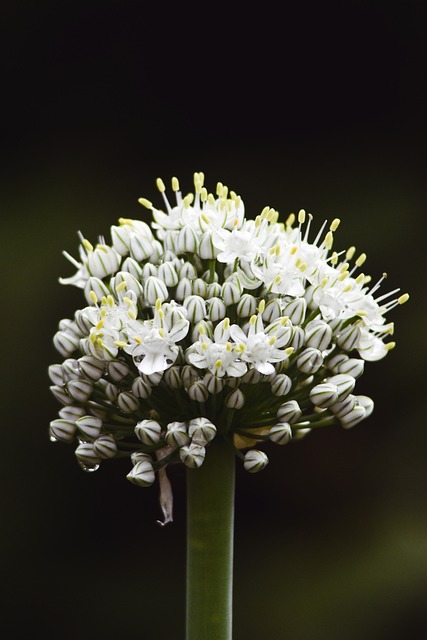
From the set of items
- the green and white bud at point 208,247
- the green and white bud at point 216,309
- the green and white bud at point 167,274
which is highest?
the green and white bud at point 208,247

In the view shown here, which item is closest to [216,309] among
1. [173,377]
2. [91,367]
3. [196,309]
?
[196,309]

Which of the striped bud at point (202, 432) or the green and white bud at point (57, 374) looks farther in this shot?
the green and white bud at point (57, 374)

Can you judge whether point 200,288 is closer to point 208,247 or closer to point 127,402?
point 208,247

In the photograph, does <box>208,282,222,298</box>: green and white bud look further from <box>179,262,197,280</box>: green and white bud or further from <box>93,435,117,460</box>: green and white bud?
<box>93,435,117,460</box>: green and white bud

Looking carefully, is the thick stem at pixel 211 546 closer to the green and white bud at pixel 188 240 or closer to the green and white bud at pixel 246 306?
the green and white bud at pixel 246 306

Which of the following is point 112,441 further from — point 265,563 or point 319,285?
point 265,563

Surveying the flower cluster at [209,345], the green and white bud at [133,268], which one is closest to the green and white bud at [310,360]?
the flower cluster at [209,345]

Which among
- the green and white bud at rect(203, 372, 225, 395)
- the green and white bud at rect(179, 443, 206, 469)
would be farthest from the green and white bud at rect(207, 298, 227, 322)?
the green and white bud at rect(179, 443, 206, 469)
